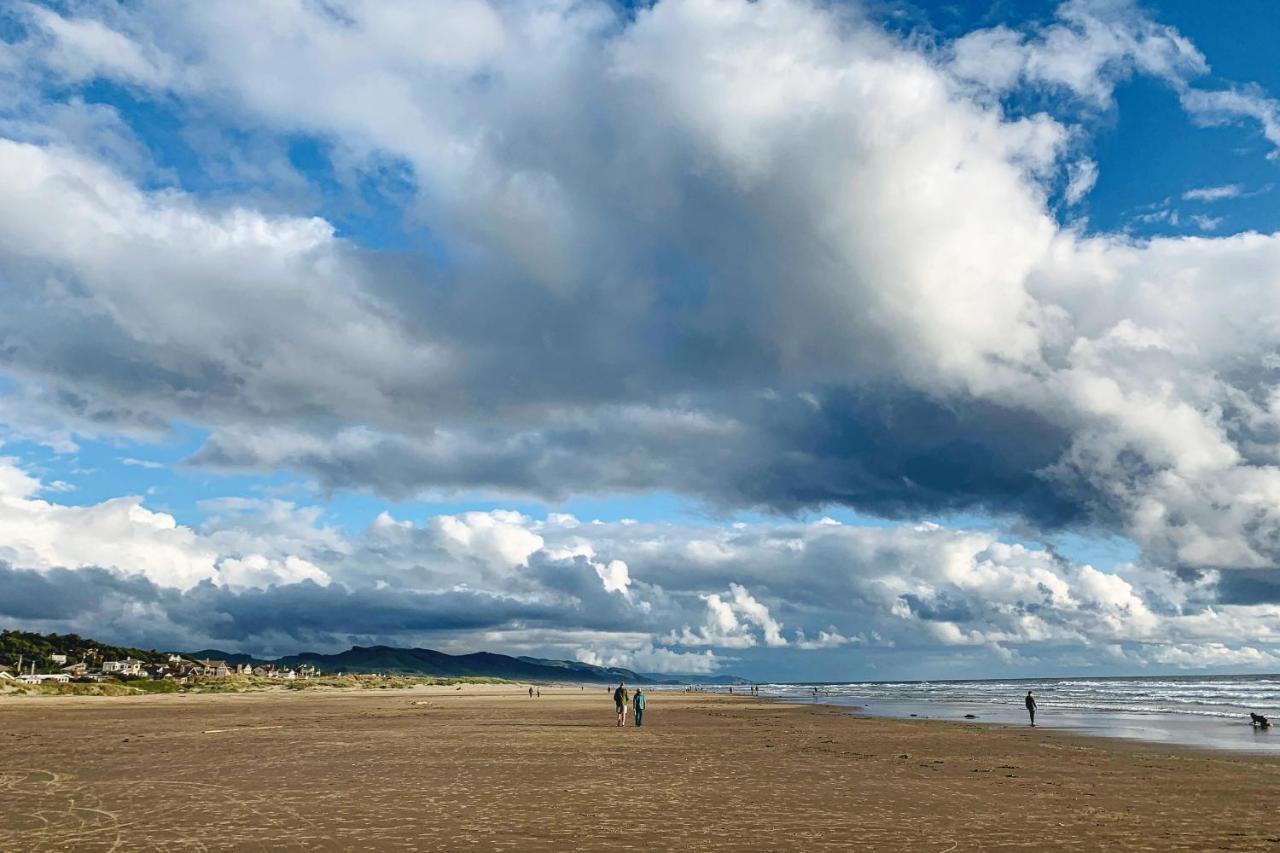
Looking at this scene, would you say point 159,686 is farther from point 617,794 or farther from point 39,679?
point 617,794

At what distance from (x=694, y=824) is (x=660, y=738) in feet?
83.8

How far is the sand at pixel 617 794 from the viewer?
16.9 metres

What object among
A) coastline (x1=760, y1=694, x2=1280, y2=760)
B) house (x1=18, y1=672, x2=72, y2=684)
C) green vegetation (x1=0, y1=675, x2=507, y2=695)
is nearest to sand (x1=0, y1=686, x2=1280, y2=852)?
coastline (x1=760, y1=694, x2=1280, y2=760)

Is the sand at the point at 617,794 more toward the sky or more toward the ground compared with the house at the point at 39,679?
more toward the sky

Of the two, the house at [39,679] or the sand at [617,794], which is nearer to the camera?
the sand at [617,794]

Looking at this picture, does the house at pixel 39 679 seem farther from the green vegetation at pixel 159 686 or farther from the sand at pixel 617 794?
the sand at pixel 617 794

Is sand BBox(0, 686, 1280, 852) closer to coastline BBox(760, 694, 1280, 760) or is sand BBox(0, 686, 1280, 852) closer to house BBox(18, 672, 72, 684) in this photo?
coastline BBox(760, 694, 1280, 760)

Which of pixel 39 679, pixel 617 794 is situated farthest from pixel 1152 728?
pixel 39 679

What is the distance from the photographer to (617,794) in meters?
22.7

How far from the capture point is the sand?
16.9 meters

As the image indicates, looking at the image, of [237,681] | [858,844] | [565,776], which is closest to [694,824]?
[858,844]

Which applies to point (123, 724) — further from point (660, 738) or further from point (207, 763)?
point (660, 738)

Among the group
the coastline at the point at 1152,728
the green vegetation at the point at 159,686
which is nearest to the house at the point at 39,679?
the green vegetation at the point at 159,686

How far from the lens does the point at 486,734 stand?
44.4 meters
